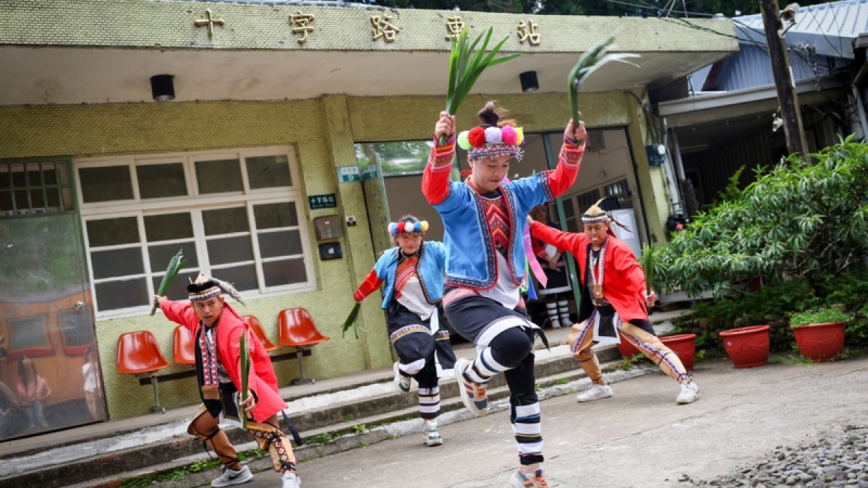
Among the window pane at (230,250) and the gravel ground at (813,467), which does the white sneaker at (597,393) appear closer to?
the gravel ground at (813,467)

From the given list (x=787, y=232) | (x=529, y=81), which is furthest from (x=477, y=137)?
(x=529, y=81)

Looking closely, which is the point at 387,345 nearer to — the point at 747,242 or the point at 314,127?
the point at 314,127

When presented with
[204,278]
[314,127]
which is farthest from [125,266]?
[204,278]

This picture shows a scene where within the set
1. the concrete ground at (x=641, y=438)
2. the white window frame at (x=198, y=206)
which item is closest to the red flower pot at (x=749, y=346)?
the concrete ground at (x=641, y=438)

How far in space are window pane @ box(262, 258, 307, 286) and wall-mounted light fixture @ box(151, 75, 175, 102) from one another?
242cm

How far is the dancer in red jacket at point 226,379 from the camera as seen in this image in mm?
5758

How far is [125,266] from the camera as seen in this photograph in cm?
965

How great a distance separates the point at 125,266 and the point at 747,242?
7.06 metres

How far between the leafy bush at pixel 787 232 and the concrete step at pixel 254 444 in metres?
1.97

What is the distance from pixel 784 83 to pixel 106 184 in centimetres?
869

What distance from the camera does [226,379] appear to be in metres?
6.04

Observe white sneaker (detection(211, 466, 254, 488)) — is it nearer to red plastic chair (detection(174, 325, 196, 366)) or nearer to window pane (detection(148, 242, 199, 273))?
red plastic chair (detection(174, 325, 196, 366))

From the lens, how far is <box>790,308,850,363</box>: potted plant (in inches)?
343

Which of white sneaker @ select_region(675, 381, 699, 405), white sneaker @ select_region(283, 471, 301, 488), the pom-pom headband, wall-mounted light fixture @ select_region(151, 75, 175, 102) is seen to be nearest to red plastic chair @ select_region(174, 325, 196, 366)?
wall-mounted light fixture @ select_region(151, 75, 175, 102)
